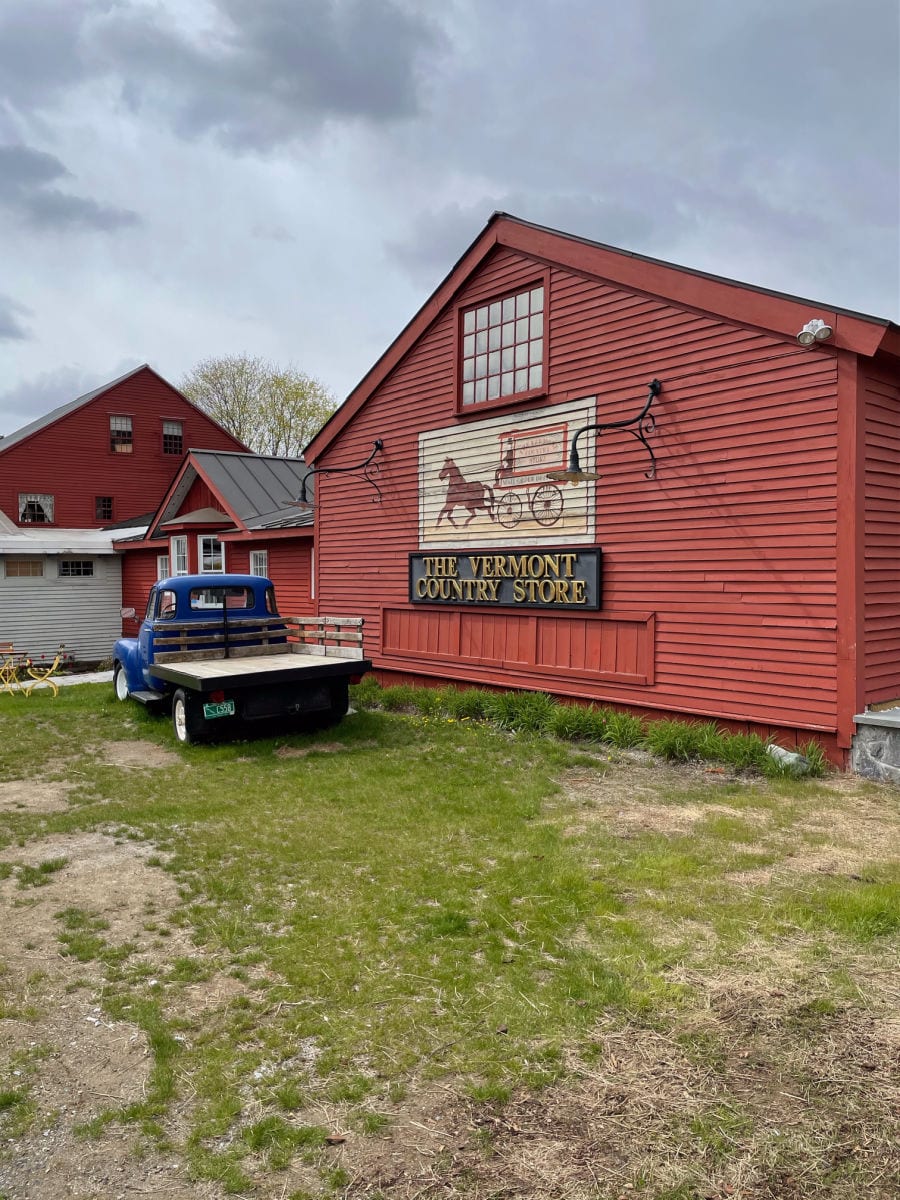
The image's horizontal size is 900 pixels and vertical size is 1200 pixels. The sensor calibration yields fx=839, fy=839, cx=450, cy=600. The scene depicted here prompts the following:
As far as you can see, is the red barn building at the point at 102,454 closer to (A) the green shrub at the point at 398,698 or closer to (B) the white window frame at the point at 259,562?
(B) the white window frame at the point at 259,562

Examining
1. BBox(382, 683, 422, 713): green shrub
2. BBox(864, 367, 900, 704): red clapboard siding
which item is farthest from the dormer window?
BBox(382, 683, 422, 713): green shrub

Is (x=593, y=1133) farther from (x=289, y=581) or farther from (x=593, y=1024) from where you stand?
(x=289, y=581)

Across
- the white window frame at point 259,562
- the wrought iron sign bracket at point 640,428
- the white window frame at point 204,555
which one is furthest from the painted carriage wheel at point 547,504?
the white window frame at point 204,555

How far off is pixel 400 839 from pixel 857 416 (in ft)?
19.9

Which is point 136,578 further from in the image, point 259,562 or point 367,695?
point 367,695

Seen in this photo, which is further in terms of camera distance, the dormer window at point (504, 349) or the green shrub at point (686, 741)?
the dormer window at point (504, 349)

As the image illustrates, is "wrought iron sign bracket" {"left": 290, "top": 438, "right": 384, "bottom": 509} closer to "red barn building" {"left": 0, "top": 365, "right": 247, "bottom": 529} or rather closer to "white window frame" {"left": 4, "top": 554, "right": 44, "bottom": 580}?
"white window frame" {"left": 4, "top": 554, "right": 44, "bottom": 580}

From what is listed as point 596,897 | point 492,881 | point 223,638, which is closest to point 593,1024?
point 596,897

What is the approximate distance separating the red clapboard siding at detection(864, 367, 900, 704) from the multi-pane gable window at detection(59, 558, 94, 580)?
21.9 metres

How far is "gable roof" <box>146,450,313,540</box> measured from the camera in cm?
1938

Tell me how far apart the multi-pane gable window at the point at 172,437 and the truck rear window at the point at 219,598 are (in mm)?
21379

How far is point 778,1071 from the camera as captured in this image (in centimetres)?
336

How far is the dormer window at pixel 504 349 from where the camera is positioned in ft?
39.0

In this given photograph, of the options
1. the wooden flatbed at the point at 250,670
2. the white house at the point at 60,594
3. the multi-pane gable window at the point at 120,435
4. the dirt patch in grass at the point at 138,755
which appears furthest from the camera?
Result: the multi-pane gable window at the point at 120,435
